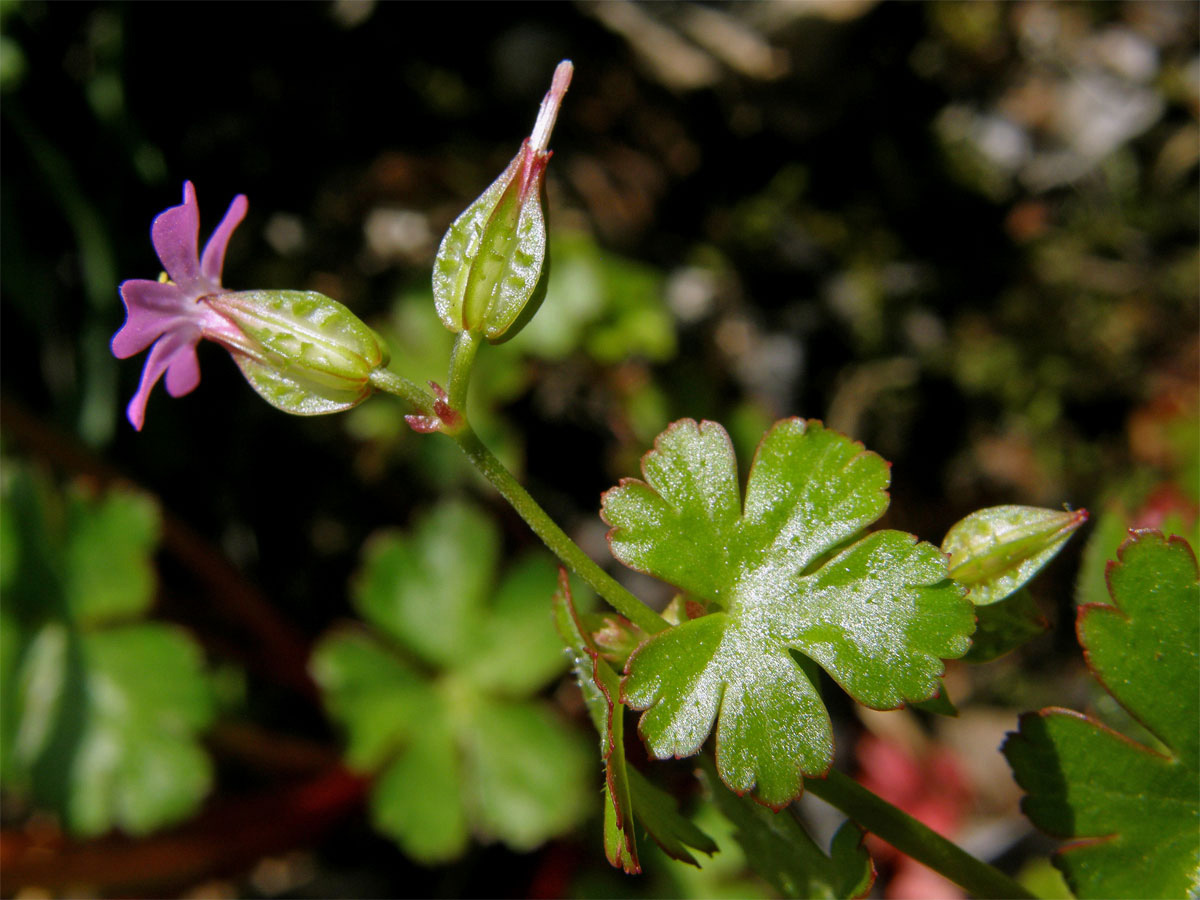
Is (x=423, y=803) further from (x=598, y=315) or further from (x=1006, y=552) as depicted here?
(x=1006, y=552)

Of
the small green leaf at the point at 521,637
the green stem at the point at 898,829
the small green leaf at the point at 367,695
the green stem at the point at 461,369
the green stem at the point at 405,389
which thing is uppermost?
the green stem at the point at 461,369

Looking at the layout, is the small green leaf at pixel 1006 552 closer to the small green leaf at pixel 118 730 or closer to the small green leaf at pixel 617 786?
the small green leaf at pixel 617 786

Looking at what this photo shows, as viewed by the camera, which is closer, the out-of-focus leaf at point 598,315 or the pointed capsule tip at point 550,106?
the pointed capsule tip at point 550,106

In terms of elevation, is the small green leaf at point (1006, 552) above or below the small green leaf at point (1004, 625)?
above

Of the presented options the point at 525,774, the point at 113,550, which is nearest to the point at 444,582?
the point at 525,774

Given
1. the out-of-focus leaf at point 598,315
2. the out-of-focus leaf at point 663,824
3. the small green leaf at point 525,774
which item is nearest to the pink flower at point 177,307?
the out-of-focus leaf at point 663,824

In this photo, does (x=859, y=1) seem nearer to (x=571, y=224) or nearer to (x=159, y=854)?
(x=571, y=224)

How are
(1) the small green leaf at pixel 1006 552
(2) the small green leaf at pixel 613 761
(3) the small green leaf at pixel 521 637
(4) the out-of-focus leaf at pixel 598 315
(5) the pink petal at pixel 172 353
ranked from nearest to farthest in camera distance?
(2) the small green leaf at pixel 613 761, (1) the small green leaf at pixel 1006 552, (5) the pink petal at pixel 172 353, (3) the small green leaf at pixel 521 637, (4) the out-of-focus leaf at pixel 598 315
